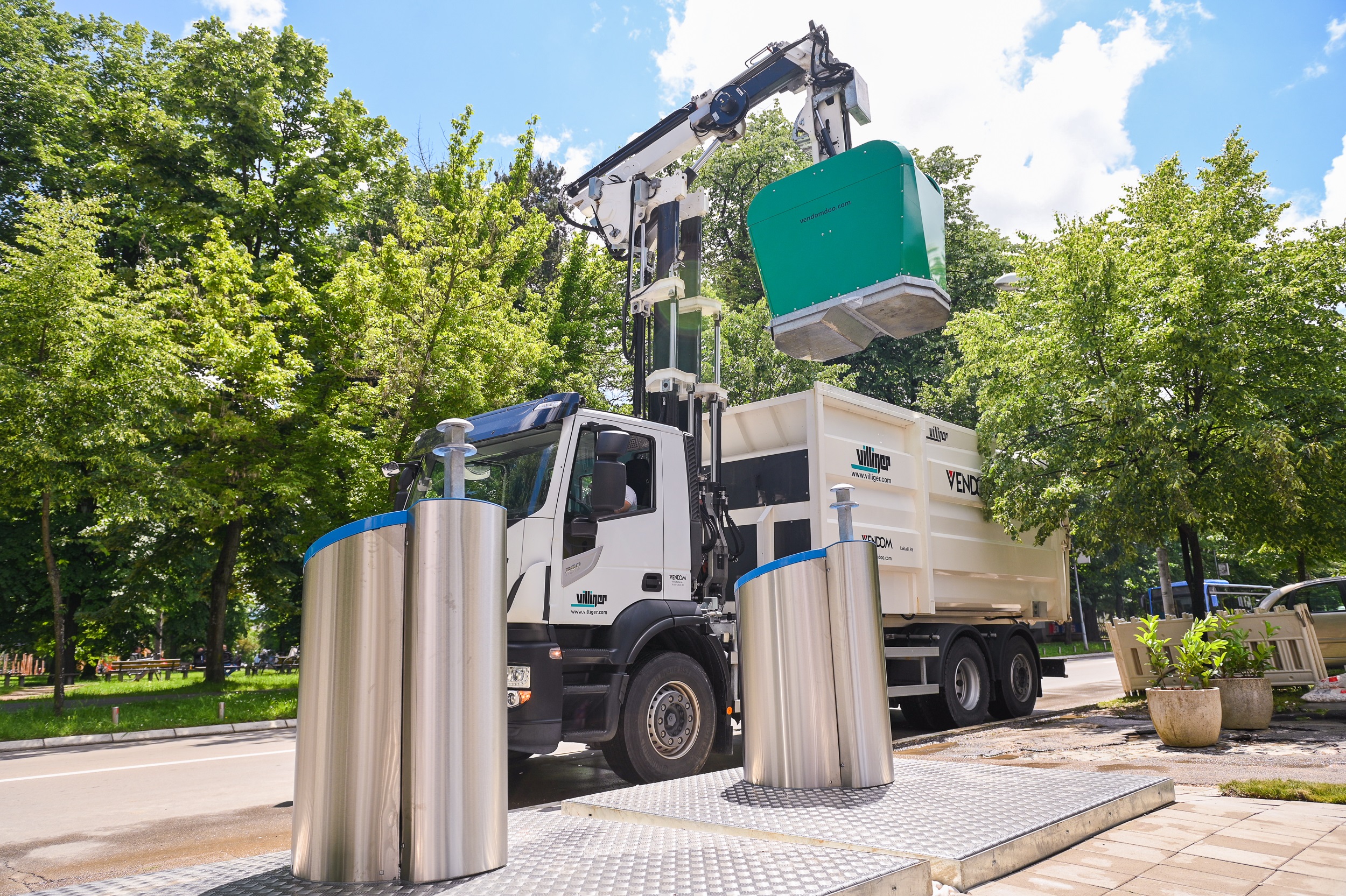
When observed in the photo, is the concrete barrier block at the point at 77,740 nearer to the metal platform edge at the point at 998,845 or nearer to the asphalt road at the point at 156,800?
the asphalt road at the point at 156,800

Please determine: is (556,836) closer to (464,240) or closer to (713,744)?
(713,744)

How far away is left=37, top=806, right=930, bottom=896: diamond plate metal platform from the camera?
241 cm

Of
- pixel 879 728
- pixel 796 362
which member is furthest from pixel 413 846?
pixel 796 362

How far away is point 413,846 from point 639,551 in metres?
4.16

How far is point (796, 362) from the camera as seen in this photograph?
82.8 feet

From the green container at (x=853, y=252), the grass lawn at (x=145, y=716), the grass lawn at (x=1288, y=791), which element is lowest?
the grass lawn at (x=145, y=716)

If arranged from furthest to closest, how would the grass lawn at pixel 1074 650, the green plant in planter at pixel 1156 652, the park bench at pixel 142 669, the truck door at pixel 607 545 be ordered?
the grass lawn at pixel 1074 650
the park bench at pixel 142 669
the green plant in planter at pixel 1156 652
the truck door at pixel 607 545

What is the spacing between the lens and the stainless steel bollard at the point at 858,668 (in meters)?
4.01

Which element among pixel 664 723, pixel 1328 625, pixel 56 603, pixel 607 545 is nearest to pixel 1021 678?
pixel 1328 625

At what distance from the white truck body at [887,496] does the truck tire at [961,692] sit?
496 millimetres

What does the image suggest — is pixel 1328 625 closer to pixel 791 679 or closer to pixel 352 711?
pixel 791 679

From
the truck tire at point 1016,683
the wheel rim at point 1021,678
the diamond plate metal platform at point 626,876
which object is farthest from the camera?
the wheel rim at point 1021,678

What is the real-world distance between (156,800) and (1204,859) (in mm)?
7578

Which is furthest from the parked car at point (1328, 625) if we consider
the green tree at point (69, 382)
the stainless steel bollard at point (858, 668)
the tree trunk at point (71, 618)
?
the tree trunk at point (71, 618)
